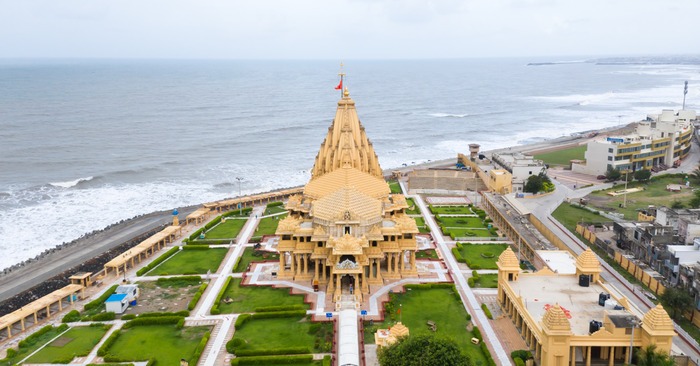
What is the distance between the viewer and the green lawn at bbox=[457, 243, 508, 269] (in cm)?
6041

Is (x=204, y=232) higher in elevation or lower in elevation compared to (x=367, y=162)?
lower

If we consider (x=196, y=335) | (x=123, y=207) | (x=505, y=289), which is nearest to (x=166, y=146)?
(x=123, y=207)

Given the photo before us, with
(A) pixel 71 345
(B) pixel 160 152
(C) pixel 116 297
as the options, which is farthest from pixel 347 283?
(B) pixel 160 152

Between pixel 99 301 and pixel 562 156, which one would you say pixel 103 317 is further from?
pixel 562 156

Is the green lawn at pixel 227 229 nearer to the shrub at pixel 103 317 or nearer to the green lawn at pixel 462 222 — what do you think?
the shrub at pixel 103 317

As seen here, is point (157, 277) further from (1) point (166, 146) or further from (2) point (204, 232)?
(1) point (166, 146)

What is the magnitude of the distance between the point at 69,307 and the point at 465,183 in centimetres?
6297

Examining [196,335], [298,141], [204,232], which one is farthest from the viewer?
[298,141]

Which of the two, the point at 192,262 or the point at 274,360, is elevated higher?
the point at 192,262

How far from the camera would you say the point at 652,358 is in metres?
35.6

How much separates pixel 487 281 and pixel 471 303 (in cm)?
567

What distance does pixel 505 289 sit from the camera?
48500 millimetres

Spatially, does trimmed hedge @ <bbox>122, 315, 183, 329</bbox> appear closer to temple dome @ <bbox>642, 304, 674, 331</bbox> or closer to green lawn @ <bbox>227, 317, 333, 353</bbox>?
green lawn @ <bbox>227, 317, 333, 353</bbox>

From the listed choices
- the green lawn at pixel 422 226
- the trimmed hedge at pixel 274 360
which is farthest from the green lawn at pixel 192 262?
the green lawn at pixel 422 226
